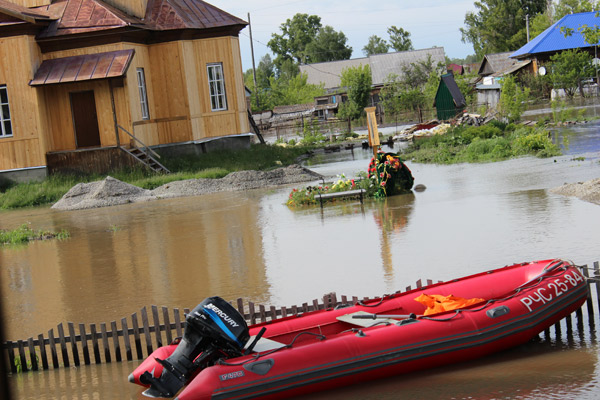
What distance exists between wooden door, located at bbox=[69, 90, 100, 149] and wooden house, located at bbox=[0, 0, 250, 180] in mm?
39

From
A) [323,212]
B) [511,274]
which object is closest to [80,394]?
[511,274]

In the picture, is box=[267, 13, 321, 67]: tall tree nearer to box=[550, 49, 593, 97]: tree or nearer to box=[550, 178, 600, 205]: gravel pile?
box=[550, 49, 593, 97]: tree

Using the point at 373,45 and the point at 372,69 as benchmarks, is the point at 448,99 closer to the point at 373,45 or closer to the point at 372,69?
the point at 372,69

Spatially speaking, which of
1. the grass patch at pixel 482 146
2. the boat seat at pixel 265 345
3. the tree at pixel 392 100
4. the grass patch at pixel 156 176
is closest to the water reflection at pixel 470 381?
the boat seat at pixel 265 345

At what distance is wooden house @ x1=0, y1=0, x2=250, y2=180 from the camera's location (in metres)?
28.8

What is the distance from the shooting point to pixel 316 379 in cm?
754

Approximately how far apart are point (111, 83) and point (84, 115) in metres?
2.29

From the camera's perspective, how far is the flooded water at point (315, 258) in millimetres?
7910

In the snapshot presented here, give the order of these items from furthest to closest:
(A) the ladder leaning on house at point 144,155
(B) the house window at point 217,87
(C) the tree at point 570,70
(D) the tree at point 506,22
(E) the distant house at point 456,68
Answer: (D) the tree at point 506,22 → (E) the distant house at point 456,68 → (C) the tree at point 570,70 → (B) the house window at point 217,87 → (A) the ladder leaning on house at point 144,155

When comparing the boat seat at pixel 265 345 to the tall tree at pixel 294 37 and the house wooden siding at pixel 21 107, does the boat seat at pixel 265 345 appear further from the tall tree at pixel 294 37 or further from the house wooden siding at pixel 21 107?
the tall tree at pixel 294 37

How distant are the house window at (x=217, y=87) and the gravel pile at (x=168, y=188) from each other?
18.7ft

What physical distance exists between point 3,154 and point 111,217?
8.73m

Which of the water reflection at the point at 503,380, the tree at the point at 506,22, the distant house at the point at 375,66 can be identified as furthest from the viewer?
the tree at the point at 506,22

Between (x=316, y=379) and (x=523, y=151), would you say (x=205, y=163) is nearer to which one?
(x=523, y=151)
